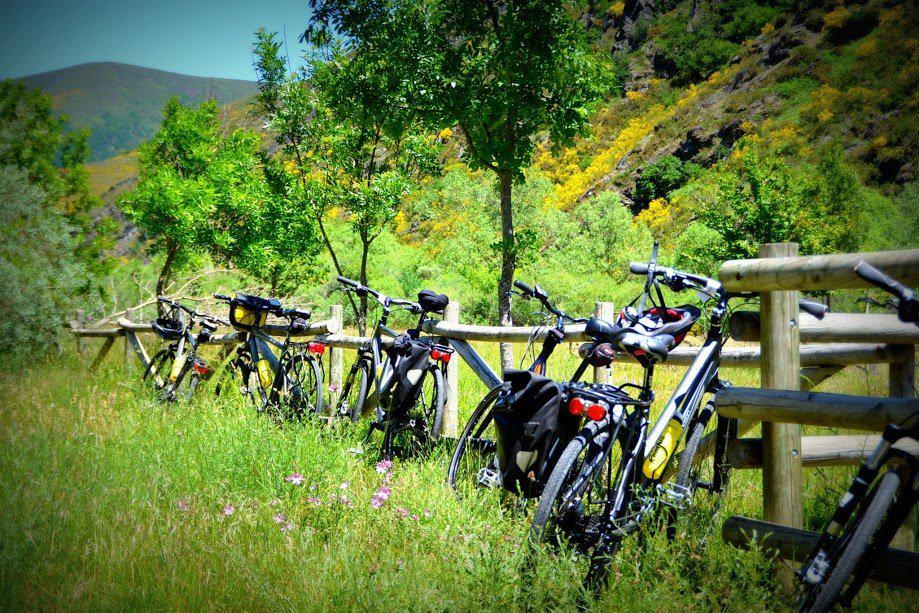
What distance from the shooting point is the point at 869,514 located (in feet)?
6.16

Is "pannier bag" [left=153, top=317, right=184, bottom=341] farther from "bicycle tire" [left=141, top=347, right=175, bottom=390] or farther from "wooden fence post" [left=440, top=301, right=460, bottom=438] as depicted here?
"wooden fence post" [left=440, top=301, right=460, bottom=438]

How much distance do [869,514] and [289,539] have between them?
2.76m

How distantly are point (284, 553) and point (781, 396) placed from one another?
2.65 meters

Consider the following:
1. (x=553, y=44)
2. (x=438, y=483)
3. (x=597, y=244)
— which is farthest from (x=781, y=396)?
(x=597, y=244)

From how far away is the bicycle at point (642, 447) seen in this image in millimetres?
2750

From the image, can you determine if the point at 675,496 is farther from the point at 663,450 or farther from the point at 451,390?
the point at 451,390

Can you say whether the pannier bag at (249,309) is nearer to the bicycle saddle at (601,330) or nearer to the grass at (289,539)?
the grass at (289,539)

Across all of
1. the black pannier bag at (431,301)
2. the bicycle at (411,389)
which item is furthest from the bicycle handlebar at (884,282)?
the black pannier bag at (431,301)

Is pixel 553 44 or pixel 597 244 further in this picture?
pixel 597 244

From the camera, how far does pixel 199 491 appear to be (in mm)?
4207

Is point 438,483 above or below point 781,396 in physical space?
below

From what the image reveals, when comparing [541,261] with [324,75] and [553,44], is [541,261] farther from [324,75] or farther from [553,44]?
[553,44]

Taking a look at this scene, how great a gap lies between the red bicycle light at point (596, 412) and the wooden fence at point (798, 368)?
0.69 meters

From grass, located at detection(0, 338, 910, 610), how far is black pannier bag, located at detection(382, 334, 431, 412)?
483mm
